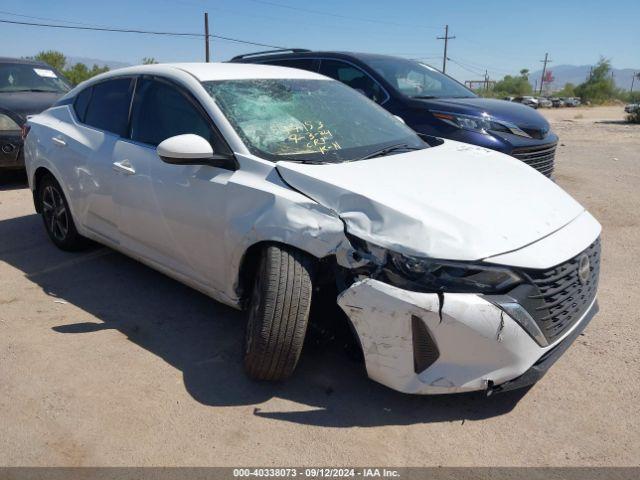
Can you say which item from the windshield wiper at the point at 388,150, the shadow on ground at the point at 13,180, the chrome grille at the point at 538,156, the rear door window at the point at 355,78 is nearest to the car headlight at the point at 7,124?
the shadow on ground at the point at 13,180

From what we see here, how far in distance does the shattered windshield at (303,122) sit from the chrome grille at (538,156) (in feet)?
7.41

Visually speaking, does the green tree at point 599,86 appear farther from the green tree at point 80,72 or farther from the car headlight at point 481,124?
the car headlight at point 481,124

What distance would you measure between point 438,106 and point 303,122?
2978mm

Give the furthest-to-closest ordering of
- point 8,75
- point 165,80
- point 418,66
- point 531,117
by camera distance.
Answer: point 8,75
point 418,66
point 531,117
point 165,80

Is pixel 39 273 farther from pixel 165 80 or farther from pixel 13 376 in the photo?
pixel 165 80

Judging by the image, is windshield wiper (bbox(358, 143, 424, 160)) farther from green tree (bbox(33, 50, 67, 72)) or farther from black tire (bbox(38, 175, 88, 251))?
green tree (bbox(33, 50, 67, 72))

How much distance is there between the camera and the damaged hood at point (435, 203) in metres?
2.52

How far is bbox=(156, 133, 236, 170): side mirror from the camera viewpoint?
310 centimetres

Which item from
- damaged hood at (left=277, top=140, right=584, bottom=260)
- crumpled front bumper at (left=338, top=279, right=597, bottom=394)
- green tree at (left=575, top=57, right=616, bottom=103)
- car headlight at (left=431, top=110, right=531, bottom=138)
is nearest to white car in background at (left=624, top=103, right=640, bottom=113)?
car headlight at (left=431, top=110, right=531, bottom=138)

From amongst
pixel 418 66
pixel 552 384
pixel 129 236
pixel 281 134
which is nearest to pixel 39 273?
pixel 129 236

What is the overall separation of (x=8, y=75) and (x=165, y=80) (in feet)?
20.0

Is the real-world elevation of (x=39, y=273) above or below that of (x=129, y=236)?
below

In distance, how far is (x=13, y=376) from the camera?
10.1 ft

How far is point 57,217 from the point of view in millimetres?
4828
